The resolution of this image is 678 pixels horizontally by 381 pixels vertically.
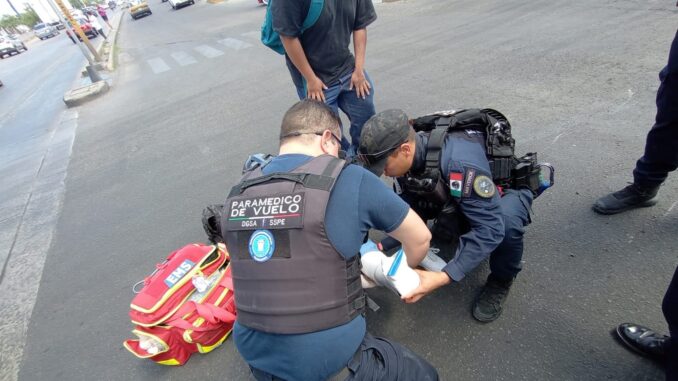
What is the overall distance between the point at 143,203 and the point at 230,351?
8.23 ft

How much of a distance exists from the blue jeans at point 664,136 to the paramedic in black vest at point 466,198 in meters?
0.83

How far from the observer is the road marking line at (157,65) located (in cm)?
966

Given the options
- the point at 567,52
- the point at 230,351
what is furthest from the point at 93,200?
the point at 567,52

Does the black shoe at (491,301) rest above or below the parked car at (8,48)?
below

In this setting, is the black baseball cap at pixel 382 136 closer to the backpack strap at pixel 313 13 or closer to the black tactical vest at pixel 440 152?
the black tactical vest at pixel 440 152

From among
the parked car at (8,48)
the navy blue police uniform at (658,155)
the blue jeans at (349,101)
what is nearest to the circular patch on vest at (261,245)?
the blue jeans at (349,101)

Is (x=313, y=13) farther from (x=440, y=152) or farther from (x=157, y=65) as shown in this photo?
(x=157, y=65)

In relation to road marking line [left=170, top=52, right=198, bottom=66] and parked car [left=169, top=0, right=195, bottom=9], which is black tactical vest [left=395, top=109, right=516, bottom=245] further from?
parked car [left=169, top=0, right=195, bottom=9]

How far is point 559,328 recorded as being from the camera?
68.0 inches

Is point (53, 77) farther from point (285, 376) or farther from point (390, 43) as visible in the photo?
point (285, 376)

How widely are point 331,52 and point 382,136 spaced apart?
3.93 feet

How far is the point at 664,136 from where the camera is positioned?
6.35 feet

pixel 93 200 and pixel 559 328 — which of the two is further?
pixel 93 200

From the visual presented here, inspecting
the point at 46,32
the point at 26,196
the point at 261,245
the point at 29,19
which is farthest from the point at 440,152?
the point at 29,19
